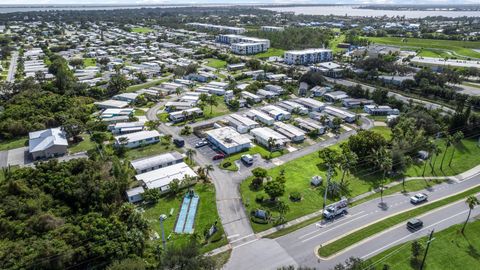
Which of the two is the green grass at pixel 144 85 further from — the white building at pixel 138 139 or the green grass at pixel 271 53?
the green grass at pixel 271 53

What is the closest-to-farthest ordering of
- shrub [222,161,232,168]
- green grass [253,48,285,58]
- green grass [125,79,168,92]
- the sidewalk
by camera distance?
1. the sidewalk
2. shrub [222,161,232,168]
3. green grass [125,79,168,92]
4. green grass [253,48,285,58]

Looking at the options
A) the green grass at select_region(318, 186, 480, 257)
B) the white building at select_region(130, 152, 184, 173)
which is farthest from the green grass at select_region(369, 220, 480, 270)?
the white building at select_region(130, 152, 184, 173)

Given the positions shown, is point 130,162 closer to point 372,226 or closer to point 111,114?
point 111,114

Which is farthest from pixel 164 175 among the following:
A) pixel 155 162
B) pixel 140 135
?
pixel 140 135

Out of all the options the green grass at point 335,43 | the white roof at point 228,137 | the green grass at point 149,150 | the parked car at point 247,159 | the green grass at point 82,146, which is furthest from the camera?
the green grass at point 335,43

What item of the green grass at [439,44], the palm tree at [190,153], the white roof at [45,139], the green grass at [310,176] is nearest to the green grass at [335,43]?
the green grass at [439,44]

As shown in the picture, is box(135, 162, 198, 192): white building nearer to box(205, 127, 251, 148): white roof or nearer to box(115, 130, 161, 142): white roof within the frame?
box(205, 127, 251, 148): white roof

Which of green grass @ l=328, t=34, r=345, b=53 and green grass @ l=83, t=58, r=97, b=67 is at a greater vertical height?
green grass @ l=328, t=34, r=345, b=53

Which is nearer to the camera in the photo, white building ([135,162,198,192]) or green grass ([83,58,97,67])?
white building ([135,162,198,192])
